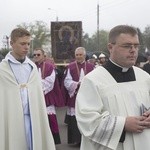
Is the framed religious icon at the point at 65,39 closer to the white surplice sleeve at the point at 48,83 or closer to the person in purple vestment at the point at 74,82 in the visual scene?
the person in purple vestment at the point at 74,82

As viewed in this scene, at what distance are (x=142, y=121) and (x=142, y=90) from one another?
1.06 ft

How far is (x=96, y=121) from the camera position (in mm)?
3338

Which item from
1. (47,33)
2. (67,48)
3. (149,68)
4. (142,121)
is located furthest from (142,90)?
(47,33)

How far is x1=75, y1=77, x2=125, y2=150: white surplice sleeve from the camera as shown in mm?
3314

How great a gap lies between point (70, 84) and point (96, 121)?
5669 millimetres

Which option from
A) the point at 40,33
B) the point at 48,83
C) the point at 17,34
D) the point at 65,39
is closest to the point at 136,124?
the point at 17,34

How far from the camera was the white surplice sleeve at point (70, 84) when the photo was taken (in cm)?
895

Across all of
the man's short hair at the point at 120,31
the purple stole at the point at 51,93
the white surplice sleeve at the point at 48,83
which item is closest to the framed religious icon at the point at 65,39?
the purple stole at the point at 51,93

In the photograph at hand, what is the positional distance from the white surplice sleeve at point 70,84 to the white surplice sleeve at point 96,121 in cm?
546

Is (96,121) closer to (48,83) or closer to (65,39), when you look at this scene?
(48,83)

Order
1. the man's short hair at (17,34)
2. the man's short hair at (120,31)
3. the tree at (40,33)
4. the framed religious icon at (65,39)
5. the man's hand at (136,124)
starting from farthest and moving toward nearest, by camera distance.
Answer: the tree at (40,33) < the framed religious icon at (65,39) < the man's short hair at (17,34) < the man's short hair at (120,31) < the man's hand at (136,124)

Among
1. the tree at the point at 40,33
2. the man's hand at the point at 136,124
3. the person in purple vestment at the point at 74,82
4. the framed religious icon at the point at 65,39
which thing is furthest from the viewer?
the tree at the point at 40,33

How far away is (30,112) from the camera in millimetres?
5578

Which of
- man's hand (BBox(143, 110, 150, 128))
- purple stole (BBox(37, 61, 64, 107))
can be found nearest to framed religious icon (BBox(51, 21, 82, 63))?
purple stole (BBox(37, 61, 64, 107))
